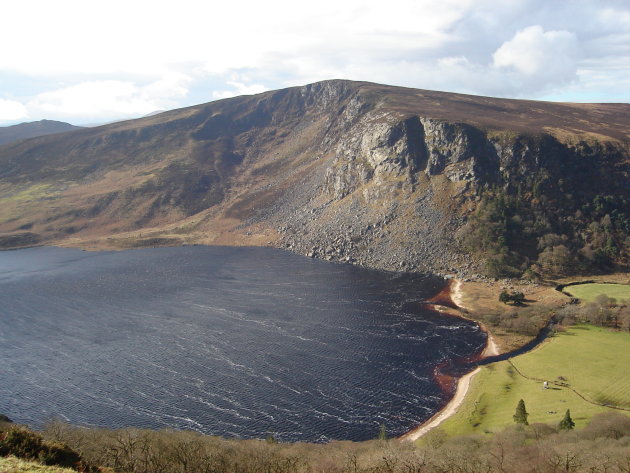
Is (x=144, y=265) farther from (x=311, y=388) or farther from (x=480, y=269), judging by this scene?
(x=480, y=269)

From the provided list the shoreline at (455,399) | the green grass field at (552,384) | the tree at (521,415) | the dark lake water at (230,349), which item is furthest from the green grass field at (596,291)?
the tree at (521,415)

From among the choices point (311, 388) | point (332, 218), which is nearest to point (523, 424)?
point (311, 388)

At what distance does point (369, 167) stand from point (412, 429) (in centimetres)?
14235

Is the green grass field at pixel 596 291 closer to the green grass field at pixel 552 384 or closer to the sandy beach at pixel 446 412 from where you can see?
the green grass field at pixel 552 384

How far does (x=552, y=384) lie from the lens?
76062 mm

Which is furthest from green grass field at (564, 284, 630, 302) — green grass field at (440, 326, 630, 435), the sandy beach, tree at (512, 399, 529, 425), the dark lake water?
tree at (512, 399, 529, 425)

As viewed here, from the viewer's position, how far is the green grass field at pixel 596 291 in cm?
11421

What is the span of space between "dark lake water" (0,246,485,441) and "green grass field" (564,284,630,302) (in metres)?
37.2

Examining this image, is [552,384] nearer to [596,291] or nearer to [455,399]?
[455,399]

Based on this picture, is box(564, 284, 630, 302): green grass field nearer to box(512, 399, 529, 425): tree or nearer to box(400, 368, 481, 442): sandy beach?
box(400, 368, 481, 442): sandy beach

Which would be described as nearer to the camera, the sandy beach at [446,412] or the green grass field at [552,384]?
the sandy beach at [446,412]

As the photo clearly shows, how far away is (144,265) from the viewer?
159625 mm

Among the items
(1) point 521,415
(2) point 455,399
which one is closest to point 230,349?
(2) point 455,399

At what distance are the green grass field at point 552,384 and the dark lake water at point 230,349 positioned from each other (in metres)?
7.17
